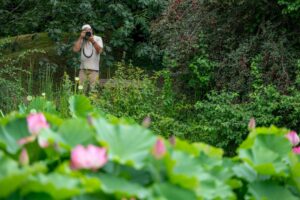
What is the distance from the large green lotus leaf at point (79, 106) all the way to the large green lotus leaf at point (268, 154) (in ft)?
2.52

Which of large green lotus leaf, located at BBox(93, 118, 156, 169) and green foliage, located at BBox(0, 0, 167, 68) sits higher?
green foliage, located at BBox(0, 0, 167, 68)

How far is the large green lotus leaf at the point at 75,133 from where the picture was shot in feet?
5.06

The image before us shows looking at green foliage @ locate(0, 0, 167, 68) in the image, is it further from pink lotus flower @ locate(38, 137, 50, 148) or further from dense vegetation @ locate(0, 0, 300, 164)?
pink lotus flower @ locate(38, 137, 50, 148)

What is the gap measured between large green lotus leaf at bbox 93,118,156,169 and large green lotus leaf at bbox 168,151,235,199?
80 mm

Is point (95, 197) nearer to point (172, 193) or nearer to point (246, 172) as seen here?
point (172, 193)

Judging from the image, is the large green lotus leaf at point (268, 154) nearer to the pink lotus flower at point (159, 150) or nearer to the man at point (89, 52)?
the pink lotus flower at point (159, 150)

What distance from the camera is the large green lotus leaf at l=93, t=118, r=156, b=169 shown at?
1.43 meters

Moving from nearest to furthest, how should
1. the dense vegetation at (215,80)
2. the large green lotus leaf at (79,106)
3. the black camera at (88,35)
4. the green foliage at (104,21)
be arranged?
the large green lotus leaf at (79,106)
the dense vegetation at (215,80)
the black camera at (88,35)
the green foliage at (104,21)

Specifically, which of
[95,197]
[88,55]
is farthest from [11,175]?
[88,55]

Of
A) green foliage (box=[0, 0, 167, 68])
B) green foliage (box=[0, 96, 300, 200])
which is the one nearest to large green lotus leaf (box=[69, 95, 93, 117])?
green foliage (box=[0, 96, 300, 200])

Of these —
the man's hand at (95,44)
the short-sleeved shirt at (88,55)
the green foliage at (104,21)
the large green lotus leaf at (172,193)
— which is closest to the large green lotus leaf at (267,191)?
the large green lotus leaf at (172,193)

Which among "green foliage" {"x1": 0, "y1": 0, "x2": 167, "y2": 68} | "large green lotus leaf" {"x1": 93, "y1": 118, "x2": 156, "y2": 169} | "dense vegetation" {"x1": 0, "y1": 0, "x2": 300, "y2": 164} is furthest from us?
"green foliage" {"x1": 0, "y1": 0, "x2": 167, "y2": 68}

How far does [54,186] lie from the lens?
Answer: 1.27 metres

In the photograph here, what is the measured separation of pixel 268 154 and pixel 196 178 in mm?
383
